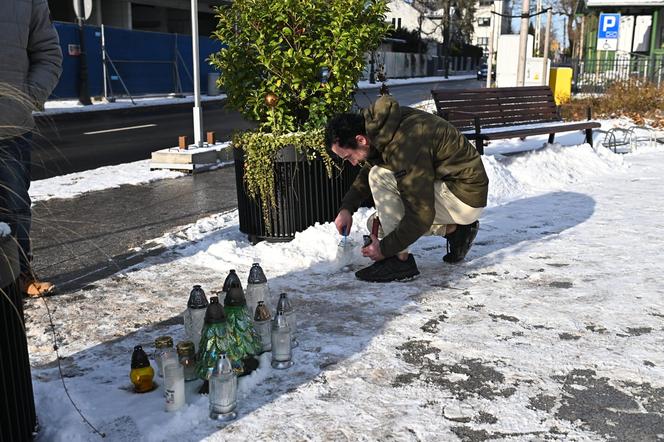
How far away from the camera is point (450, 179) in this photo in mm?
4730

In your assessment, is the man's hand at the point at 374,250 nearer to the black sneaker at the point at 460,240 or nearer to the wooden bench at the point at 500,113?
the black sneaker at the point at 460,240

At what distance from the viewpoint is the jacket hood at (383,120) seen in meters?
4.25

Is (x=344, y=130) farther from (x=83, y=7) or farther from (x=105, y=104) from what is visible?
(x=105, y=104)

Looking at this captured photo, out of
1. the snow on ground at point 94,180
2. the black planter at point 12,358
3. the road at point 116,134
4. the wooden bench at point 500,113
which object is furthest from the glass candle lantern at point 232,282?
the wooden bench at point 500,113

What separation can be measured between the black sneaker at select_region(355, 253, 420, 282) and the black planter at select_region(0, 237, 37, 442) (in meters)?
2.50

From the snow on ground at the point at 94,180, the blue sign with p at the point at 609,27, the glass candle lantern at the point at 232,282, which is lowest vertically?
the snow on ground at the point at 94,180

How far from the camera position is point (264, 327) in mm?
3482

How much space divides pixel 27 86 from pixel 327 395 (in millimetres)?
2576

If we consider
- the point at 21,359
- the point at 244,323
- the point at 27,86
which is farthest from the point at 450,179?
the point at 21,359

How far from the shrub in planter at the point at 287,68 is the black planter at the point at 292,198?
2.3 inches

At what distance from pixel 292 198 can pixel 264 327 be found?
7.24 ft

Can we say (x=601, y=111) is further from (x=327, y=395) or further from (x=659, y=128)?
(x=327, y=395)

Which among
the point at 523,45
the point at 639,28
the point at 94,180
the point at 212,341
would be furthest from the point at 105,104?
the point at 212,341

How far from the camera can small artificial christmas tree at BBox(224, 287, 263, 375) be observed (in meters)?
3.18
